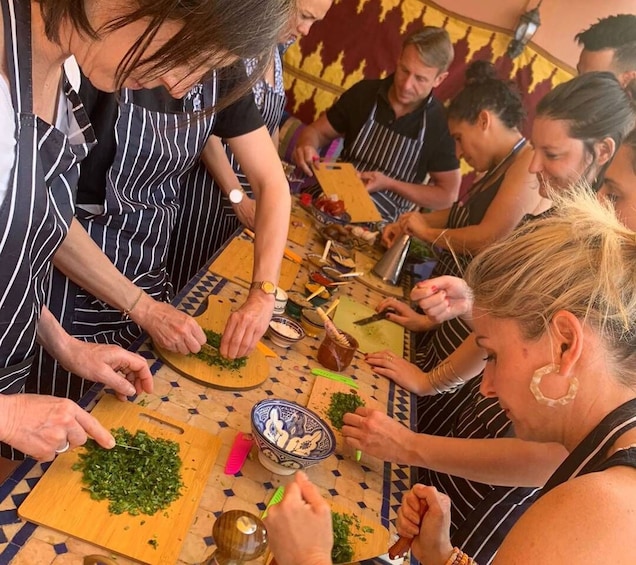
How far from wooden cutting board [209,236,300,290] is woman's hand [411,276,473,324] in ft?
1.61

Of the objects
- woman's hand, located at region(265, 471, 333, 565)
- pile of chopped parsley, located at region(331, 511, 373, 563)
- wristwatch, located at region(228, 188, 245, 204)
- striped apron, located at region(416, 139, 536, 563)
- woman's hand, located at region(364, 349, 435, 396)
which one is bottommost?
striped apron, located at region(416, 139, 536, 563)

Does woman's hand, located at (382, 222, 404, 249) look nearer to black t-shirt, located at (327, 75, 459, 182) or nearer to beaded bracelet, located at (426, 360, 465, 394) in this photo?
black t-shirt, located at (327, 75, 459, 182)

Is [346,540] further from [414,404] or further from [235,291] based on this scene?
[235,291]

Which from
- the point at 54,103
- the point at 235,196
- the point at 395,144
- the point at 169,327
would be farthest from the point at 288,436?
the point at 395,144

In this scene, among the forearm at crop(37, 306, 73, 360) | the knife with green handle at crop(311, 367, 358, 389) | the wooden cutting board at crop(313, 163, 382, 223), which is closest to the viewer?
the forearm at crop(37, 306, 73, 360)

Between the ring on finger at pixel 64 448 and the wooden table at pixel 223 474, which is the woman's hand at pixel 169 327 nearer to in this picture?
the wooden table at pixel 223 474

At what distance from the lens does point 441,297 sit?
214 centimetres

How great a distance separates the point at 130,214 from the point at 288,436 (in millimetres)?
834

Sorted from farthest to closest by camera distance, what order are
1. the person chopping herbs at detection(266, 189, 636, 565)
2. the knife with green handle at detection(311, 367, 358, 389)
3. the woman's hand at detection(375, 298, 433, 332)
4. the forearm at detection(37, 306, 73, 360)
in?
1. the woman's hand at detection(375, 298, 433, 332)
2. the knife with green handle at detection(311, 367, 358, 389)
3. the forearm at detection(37, 306, 73, 360)
4. the person chopping herbs at detection(266, 189, 636, 565)

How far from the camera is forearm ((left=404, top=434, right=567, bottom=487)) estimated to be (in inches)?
59.7

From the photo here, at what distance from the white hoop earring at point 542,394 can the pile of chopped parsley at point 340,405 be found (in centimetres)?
63

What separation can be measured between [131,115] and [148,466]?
3.05ft

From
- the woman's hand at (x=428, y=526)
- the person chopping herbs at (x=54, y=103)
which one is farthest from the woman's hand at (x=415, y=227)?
the person chopping herbs at (x=54, y=103)

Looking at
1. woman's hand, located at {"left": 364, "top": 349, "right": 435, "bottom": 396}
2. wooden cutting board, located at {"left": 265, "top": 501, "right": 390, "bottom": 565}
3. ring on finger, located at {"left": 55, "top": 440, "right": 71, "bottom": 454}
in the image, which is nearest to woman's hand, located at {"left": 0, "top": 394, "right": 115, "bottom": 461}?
ring on finger, located at {"left": 55, "top": 440, "right": 71, "bottom": 454}
